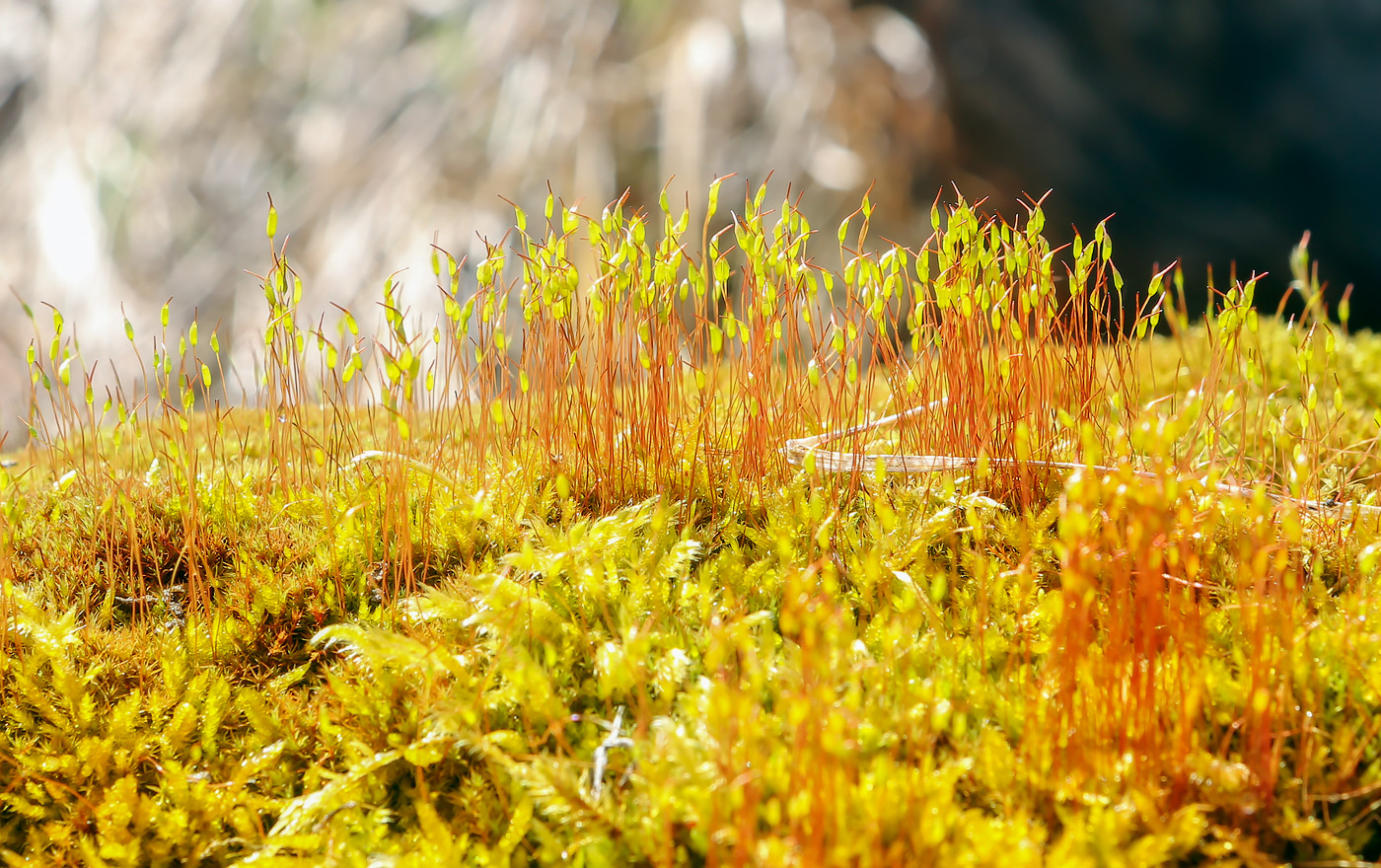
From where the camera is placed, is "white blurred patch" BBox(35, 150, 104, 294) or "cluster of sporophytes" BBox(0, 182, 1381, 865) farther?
"white blurred patch" BBox(35, 150, 104, 294)

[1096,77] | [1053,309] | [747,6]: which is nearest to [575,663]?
[1053,309]

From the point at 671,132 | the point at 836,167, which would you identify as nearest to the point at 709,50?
the point at 671,132

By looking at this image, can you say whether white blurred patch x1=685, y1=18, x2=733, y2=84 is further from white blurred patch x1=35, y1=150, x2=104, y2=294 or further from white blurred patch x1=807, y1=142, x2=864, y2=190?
white blurred patch x1=35, y1=150, x2=104, y2=294

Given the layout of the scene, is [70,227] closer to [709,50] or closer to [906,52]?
[709,50]

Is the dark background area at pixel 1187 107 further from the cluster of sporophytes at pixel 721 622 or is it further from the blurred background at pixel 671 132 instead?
the cluster of sporophytes at pixel 721 622

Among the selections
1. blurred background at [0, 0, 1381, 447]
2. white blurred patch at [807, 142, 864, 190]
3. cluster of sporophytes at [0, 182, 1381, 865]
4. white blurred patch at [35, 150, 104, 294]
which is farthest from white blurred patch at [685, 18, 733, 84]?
white blurred patch at [35, 150, 104, 294]

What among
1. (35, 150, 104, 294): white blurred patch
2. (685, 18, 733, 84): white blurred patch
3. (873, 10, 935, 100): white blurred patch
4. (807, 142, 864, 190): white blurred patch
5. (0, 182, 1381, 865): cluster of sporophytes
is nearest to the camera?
(0, 182, 1381, 865): cluster of sporophytes

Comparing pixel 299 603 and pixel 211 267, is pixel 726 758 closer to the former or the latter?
pixel 299 603

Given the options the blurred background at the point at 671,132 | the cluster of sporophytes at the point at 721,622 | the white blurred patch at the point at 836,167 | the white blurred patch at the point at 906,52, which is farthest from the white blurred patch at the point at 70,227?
the white blurred patch at the point at 906,52
